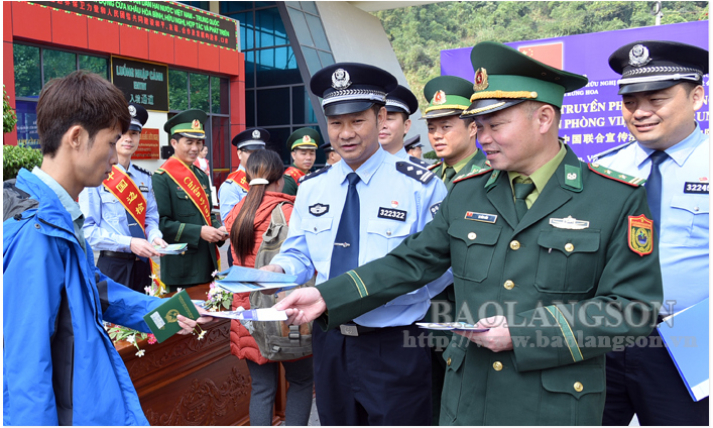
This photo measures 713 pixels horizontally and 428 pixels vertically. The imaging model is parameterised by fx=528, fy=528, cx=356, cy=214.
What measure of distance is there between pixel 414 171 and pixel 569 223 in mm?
946

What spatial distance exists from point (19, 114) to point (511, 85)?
12.1 m

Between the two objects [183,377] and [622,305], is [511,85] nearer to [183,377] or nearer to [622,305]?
[622,305]

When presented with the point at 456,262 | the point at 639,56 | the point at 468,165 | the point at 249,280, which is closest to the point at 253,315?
the point at 249,280

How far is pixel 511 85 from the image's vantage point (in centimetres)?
190

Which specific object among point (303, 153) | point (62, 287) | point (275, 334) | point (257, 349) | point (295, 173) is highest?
point (303, 153)

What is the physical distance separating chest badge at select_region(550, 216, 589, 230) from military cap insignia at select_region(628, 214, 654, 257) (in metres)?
0.14

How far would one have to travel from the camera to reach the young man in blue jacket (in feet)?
4.99

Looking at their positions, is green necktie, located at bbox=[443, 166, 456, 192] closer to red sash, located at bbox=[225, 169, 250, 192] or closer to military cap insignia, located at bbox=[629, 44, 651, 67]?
military cap insignia, located at bbox=[629, 44, 651, 67]

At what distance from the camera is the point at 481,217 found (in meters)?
1.98

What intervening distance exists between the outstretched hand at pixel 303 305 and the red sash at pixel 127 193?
2766 mm

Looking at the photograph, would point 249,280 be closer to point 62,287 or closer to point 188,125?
point 62,287

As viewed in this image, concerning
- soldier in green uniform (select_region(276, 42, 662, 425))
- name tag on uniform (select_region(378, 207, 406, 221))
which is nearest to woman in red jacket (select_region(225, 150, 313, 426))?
name tag on uniform (select_region(378, 207, 406, 221))

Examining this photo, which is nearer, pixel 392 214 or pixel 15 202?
pixel 15 202

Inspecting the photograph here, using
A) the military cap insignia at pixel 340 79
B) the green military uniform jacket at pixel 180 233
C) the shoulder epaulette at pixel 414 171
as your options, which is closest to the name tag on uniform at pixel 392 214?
the shoulder epaulette at pixel 414 171
